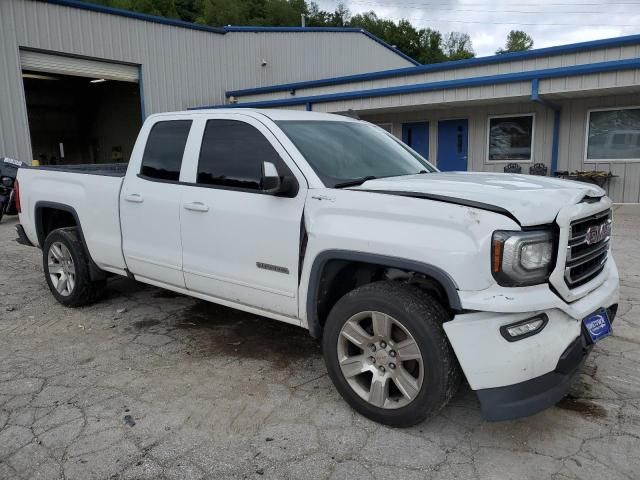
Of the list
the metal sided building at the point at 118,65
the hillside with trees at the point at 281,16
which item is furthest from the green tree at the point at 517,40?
the metal sided building at the point at 118,65

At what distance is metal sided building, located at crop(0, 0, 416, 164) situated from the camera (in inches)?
598

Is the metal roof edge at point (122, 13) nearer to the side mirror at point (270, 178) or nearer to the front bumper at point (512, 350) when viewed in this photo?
the side mirror at point (270, 178)

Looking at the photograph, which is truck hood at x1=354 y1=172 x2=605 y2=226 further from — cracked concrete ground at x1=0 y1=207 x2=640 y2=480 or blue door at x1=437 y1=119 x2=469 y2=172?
blue door at x1=437 y1=119 x2=469 y2=172

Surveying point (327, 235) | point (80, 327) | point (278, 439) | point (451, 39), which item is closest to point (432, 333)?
point (327, 235)

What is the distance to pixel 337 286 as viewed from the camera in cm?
340

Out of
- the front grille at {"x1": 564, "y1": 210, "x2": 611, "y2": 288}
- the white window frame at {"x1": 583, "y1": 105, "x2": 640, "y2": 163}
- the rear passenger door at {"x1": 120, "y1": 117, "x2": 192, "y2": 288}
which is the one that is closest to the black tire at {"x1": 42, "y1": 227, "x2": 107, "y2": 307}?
the rear passenger door at {"x1": 120, "y1": 117, "x2": 192, "y2": 288}

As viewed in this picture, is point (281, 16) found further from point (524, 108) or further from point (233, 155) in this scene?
point (233, 155)

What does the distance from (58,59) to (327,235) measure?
16385mm

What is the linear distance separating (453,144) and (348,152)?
11907 millimetres

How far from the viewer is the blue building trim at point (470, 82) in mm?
10922

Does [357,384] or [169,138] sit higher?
[169,138]

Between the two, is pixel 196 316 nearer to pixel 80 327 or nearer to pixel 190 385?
pixel 80 327

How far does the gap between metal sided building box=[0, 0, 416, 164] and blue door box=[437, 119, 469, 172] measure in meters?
10.1

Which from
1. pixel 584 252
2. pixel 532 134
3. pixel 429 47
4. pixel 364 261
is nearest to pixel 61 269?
pixel 364 261
